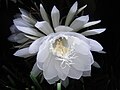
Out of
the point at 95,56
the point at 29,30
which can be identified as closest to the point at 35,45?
the point at 29,30

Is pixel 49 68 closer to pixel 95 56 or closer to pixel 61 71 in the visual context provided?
pixel 61 71

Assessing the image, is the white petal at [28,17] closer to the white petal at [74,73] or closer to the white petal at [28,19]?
the white petal at [28,19]

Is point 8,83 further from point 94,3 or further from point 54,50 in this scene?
point 94,3

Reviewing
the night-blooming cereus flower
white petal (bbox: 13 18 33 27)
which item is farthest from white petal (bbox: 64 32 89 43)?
white petal (bbox: 13 18 33 27)

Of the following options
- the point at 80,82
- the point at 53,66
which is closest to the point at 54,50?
the point at 53,66

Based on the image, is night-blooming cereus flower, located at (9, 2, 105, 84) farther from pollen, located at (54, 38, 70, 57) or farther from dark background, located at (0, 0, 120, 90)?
dark background, located at (0, 0, 120, 90)
